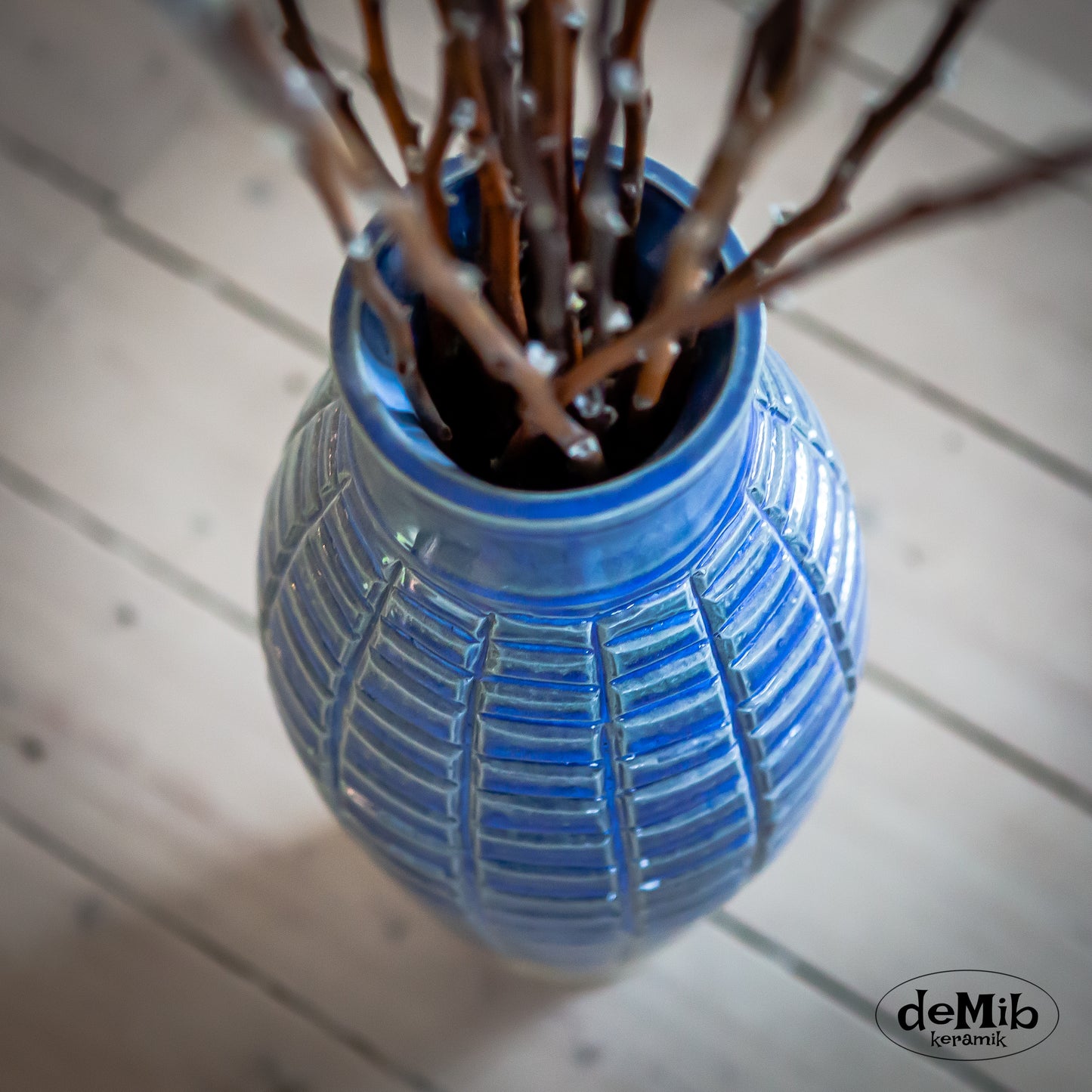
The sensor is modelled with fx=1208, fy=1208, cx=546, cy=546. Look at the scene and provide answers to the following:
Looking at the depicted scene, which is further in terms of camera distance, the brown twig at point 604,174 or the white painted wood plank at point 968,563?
the white painted wood plank at point 968,563

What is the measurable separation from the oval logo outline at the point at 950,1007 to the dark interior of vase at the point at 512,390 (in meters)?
0.43

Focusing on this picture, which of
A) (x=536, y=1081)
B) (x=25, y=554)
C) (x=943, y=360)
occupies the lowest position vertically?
(x=536, y=1081)

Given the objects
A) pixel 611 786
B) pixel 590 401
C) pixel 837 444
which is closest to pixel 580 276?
pixel 590 401

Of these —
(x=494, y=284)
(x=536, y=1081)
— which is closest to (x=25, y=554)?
(x=536, y=1081)

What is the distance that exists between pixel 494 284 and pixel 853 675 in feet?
0.66

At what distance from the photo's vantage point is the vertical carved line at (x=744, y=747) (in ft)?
1.13

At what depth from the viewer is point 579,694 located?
1.12ft

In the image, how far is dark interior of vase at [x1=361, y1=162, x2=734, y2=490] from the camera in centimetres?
34

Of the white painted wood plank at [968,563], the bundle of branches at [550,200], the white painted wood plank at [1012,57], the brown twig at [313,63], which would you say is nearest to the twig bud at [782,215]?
the bundle of branches at [550,200]

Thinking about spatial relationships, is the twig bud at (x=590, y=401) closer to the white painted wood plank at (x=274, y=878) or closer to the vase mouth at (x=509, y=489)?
the vase mouth at (x=509, y=489)

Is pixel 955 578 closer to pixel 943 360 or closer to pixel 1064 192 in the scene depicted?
pixel 943 360

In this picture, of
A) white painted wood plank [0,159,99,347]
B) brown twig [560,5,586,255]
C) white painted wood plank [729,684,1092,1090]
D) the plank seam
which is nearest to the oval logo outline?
white painted wood plank [729,684,1092,1090]

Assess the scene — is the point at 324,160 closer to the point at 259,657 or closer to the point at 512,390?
the point at 512,390

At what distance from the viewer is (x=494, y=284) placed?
0.31m
